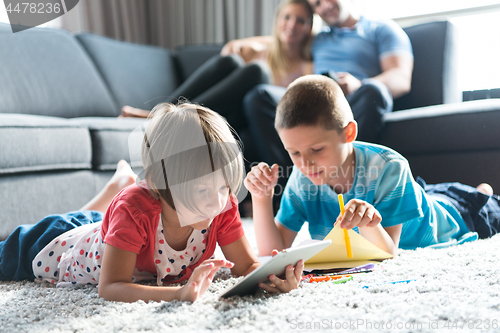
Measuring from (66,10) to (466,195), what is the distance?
254cm

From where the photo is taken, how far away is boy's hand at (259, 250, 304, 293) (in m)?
0.61

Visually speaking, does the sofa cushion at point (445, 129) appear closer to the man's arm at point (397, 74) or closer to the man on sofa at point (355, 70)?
the man on sofa at point (355, 70)

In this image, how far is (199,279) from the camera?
0.56 metres

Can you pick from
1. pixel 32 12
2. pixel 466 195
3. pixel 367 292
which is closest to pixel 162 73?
pixel 32 12

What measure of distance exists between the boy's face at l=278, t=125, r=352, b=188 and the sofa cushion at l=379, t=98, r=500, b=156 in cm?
58

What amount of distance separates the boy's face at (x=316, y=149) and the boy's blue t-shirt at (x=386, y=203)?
0.17ft

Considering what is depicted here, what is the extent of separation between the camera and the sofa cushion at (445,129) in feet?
4.19

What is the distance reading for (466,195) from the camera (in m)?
1.14

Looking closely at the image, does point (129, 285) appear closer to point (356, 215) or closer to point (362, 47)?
point (356, 215)

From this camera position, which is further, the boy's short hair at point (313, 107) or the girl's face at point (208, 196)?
the boy's short hair at point (313, 107)

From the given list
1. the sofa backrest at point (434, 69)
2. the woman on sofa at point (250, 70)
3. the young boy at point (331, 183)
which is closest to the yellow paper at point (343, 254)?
the young boy at point (331, 183)

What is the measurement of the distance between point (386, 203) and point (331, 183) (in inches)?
5.3

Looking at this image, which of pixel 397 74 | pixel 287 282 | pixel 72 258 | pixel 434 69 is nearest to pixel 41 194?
pixel 72 258

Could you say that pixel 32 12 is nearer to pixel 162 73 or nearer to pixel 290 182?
pixel 162 73
